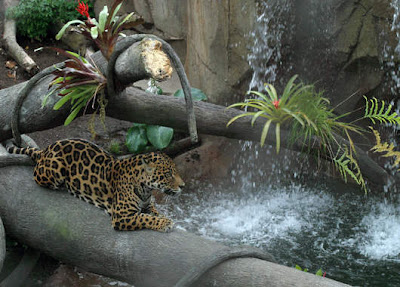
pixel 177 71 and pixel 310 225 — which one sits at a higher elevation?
pixel 177 71

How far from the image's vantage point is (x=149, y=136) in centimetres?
662

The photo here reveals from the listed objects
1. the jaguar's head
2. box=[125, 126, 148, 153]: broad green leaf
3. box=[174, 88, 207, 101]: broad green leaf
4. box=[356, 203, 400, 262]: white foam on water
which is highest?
the jaguar's head

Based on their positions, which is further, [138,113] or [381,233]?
[381,233]

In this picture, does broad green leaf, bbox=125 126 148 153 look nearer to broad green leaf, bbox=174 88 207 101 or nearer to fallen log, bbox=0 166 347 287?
broad green leaf, bbox=174 88 207 101

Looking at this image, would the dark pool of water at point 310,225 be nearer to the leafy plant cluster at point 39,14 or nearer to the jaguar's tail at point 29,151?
the jaguar's tail at point 29,151

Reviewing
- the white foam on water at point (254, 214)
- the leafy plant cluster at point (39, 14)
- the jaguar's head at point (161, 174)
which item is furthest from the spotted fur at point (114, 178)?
the leafy plant cluster at point (39, 14)

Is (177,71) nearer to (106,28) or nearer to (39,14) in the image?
(106,28)

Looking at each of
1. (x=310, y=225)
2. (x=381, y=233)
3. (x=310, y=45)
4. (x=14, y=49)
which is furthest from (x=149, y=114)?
(x=14, y=49)

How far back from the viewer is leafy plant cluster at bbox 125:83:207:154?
6586mm

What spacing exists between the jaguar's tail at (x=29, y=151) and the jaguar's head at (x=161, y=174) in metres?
1.11

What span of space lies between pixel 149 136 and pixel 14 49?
3223mm

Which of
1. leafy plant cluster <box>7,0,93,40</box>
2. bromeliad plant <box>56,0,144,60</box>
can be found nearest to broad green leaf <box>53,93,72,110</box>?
bromeliad plant <box>56,0,144,60</box>

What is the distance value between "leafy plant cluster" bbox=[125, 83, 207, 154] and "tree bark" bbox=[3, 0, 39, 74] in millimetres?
2437

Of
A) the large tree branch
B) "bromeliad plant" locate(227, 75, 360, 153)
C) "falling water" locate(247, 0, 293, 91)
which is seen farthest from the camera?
"falling water" locate(247, 0, 293, 91)
